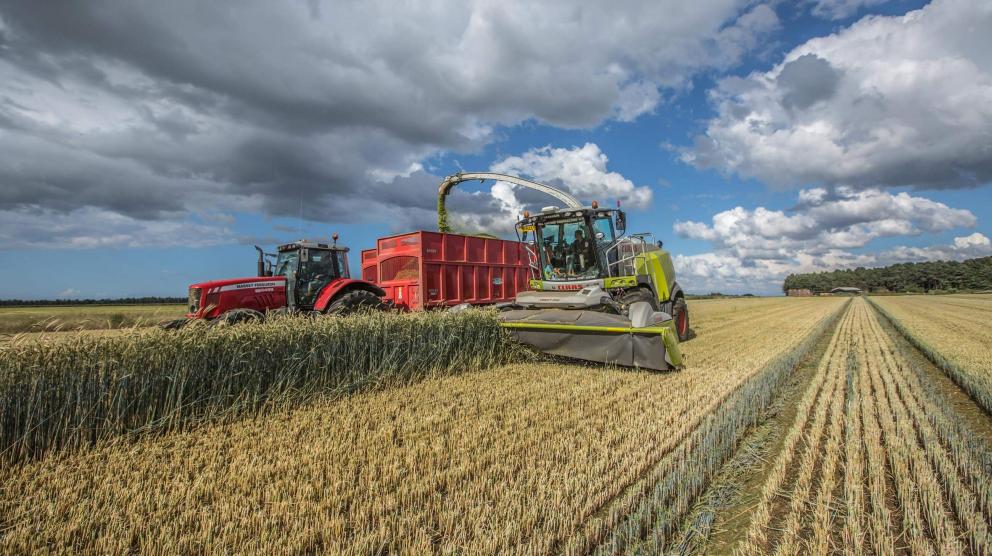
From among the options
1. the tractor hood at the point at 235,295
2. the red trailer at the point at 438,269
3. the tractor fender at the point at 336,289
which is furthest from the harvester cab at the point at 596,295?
the tractor hood at the point at 235,295

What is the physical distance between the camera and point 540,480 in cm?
309

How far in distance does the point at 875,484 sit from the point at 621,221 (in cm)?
665

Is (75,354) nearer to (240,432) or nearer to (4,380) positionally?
(4,380)

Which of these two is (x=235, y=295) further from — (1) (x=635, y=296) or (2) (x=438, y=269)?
(1) (x=635, y=296)

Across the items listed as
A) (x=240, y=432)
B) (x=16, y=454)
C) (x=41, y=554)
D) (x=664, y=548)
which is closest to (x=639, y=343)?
(x=664, y=548)

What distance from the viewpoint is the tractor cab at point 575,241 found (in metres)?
9.23

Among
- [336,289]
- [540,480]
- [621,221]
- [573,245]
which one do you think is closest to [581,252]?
[573,245]

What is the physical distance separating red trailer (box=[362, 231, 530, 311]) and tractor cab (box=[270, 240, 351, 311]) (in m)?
1.15

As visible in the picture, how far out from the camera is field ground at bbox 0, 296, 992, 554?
2.48 meters

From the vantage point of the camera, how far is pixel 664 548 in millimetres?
2461

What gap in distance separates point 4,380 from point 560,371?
5.93m

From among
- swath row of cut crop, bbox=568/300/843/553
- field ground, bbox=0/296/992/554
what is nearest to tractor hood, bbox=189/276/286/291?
field ground, bbox=0/296/992/554

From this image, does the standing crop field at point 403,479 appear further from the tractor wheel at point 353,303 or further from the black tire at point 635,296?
the black tire at point 635,296

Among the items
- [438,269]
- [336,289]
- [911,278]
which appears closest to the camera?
[336,289]
